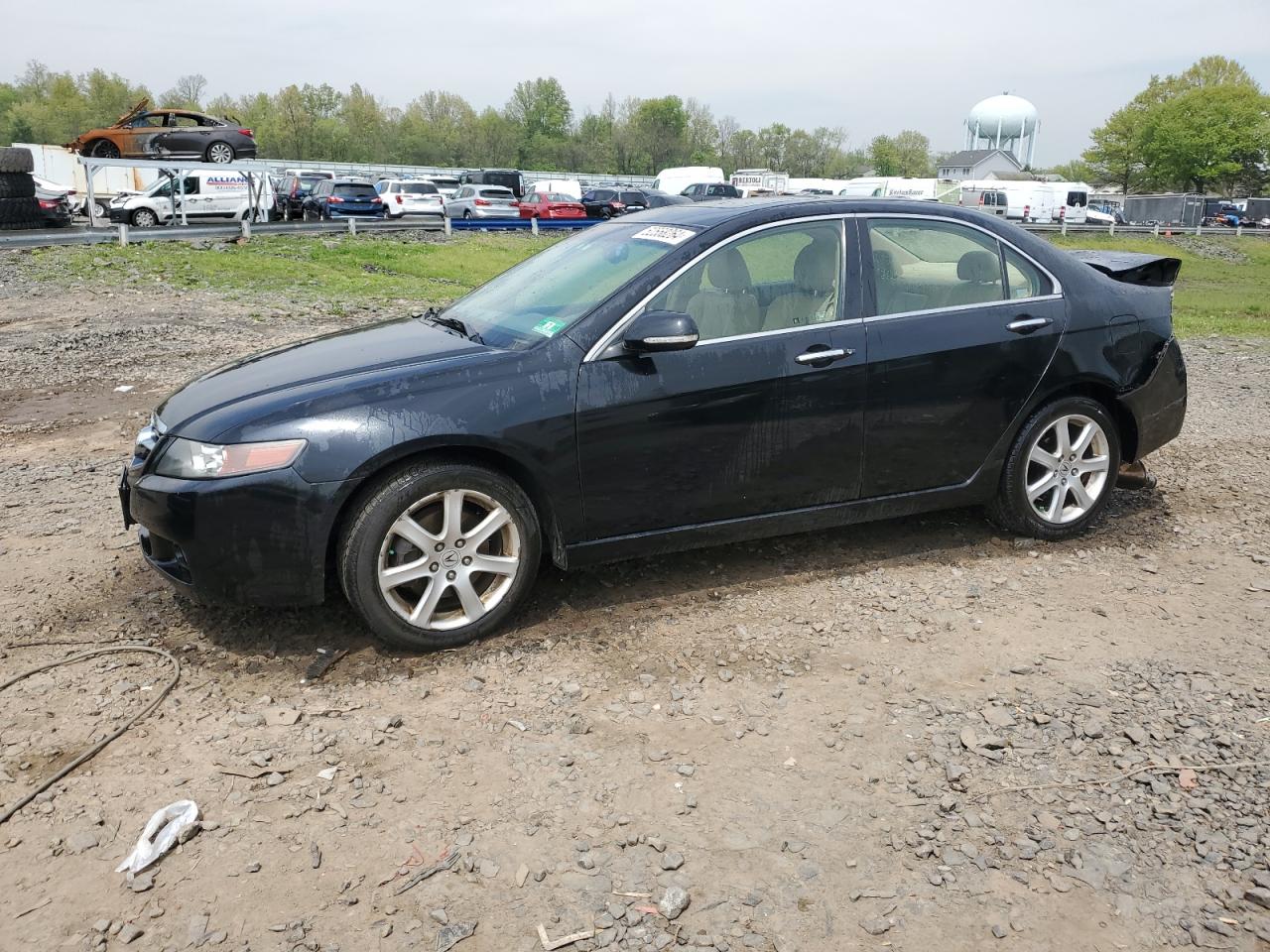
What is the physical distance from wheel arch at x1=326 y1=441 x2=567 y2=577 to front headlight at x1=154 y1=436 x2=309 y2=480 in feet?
0.89

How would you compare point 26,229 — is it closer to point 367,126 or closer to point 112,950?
point 112,950

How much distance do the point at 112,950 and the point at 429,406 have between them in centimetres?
210

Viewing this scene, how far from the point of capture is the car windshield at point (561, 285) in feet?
14.7

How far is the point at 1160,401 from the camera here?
5422 millimetres

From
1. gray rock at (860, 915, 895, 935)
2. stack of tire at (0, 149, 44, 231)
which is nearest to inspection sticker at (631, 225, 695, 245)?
gray rock at (860, 915, 895, 935)

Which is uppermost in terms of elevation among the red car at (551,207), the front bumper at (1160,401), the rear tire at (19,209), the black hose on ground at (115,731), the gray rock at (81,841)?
the red car at (551,207)

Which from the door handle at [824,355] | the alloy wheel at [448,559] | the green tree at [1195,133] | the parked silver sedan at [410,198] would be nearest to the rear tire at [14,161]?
the parked silver sedan at [410,198]

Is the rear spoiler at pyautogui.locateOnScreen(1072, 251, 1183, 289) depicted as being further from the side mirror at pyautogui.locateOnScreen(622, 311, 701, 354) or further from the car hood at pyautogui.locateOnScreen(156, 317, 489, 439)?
the car hood at pyautogui.locateOnScreen(156, 317, 489, 439)

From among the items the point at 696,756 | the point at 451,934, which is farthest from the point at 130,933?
the point at 696,756

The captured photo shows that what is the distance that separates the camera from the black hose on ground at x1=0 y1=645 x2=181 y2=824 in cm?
319

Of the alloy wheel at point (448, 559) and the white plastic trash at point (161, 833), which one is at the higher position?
the alloy wheel at point (448, 559)

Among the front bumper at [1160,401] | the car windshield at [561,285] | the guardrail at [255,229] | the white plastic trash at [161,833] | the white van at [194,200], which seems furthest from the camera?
the white van at [194,200]

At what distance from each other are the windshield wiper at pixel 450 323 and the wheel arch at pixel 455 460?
Result: 2.15ft

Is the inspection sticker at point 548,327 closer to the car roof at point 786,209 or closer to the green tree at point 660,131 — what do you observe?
the car roof at point 786,209
